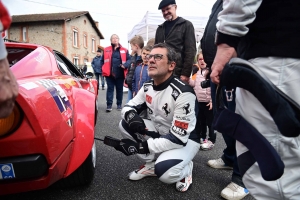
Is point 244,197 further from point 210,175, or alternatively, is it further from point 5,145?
point 5,145

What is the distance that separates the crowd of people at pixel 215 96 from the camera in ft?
2.73

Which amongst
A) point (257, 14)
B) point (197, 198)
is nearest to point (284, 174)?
point (257, 14)

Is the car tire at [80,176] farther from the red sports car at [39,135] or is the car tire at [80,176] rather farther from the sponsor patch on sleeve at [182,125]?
the sponsor patch on sleeve at [182,125]

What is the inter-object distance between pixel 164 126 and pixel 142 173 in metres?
0.46

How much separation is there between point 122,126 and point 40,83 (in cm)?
118

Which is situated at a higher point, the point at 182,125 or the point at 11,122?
the point at 11,122

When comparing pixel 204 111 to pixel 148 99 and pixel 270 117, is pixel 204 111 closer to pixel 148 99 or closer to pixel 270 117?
pixel 148 99

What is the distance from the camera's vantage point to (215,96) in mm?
1336

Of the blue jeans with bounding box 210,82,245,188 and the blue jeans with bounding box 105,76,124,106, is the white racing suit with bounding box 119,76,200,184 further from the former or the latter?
the blue jeans with bounding box 105,76,124,106

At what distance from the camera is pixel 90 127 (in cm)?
141

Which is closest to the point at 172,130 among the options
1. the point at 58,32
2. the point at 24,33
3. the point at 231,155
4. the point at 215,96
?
the point at 215,96

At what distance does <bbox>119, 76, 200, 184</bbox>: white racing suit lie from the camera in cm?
171

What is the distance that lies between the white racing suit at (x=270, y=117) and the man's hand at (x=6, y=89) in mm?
800

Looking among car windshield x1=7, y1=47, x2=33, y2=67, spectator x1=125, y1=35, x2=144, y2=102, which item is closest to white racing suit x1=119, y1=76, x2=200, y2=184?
car windshield x1=7, y1=47, x2=33, y2=67
